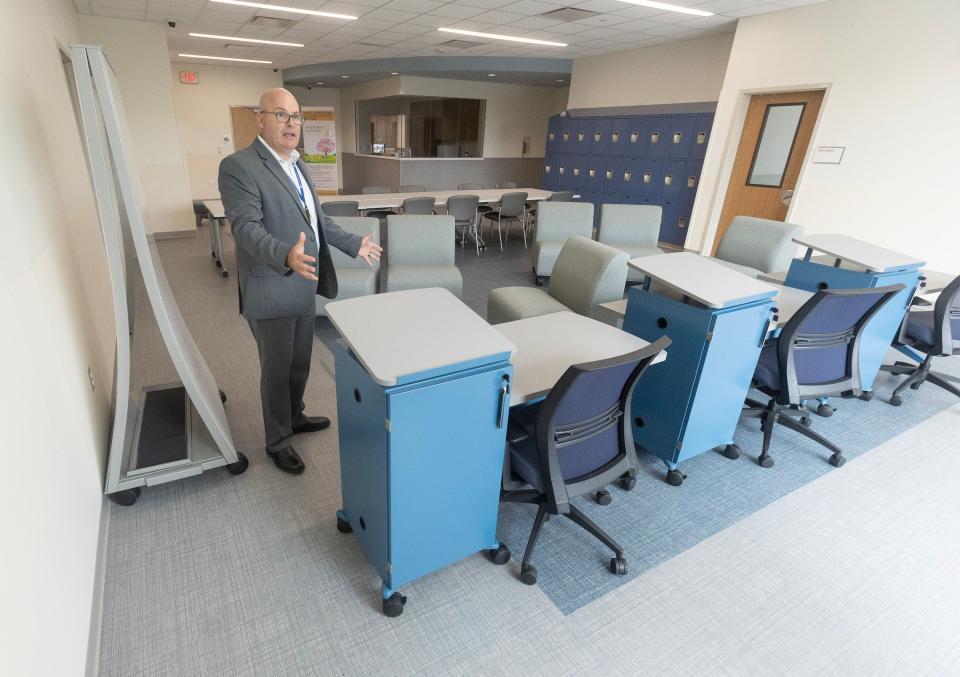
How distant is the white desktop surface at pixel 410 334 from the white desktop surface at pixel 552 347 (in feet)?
0.74

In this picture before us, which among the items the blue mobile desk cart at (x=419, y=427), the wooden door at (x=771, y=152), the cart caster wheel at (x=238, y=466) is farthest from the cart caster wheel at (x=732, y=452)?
the wooden door at (x=771, y=152)

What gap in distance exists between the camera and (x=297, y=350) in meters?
2.40

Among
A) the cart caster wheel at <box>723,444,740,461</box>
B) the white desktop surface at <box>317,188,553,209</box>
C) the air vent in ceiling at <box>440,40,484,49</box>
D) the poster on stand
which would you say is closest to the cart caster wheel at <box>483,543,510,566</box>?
the cart caster wheel at <box>723,444,740,461</box>

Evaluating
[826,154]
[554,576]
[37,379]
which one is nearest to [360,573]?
[554,576]

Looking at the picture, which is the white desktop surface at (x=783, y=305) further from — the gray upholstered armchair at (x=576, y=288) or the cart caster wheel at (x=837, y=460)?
the cart caster wheel at (x=837, y=460)

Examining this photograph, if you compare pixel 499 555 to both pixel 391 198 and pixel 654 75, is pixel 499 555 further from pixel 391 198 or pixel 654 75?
pixel 654 75

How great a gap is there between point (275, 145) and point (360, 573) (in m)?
1.80

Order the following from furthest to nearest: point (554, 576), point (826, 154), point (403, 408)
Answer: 1. point (826, 154)
2. point (554, 576)
3. point (403, 408)

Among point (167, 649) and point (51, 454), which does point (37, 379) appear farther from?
point (167, 649)

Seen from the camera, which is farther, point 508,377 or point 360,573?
point 360,573

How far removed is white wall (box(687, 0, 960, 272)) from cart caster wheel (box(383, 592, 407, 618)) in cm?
594

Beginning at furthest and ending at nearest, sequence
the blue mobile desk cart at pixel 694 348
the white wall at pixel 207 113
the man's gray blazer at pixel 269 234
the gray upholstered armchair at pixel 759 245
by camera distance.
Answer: the white wall at pixel 207 113 → the gray upholstered armchair at pixel 759 245 → the blue mobile desk cart at pixel 694 348 → the man's gray blazer at pixel 269 234

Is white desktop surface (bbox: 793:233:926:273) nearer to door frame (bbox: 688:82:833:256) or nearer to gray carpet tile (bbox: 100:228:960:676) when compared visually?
gray carpet tile (bbox: 100:228:960:676)

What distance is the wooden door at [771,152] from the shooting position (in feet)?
19.3
